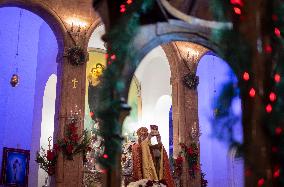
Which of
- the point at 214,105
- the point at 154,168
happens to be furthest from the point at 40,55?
the point at 214,105

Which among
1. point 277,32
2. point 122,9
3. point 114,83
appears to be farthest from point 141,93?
point 277,32

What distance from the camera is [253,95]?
13.3ft

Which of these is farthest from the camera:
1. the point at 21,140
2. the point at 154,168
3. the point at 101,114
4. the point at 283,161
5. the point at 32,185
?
the point at 32,185

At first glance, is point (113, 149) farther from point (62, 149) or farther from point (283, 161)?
point (62, 149)

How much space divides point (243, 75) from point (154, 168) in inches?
317

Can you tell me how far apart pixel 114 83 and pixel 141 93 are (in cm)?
1768

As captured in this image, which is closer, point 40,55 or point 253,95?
point 253,95

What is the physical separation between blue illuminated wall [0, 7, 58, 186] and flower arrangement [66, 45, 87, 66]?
4.03 meters

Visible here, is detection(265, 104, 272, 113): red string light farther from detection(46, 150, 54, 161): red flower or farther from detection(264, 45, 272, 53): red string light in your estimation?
detection(46, 150, 54, 161): red flower

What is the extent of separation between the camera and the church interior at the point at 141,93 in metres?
4.07

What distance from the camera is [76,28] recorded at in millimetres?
15719

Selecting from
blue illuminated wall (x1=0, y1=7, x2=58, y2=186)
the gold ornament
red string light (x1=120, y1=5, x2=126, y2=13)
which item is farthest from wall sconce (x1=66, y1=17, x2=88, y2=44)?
red string light (x1=120, y1=5, x2=126, y2=13)

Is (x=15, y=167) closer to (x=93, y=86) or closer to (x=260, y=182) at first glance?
(x=93, y=86)

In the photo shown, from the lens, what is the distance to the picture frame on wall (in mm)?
16844
